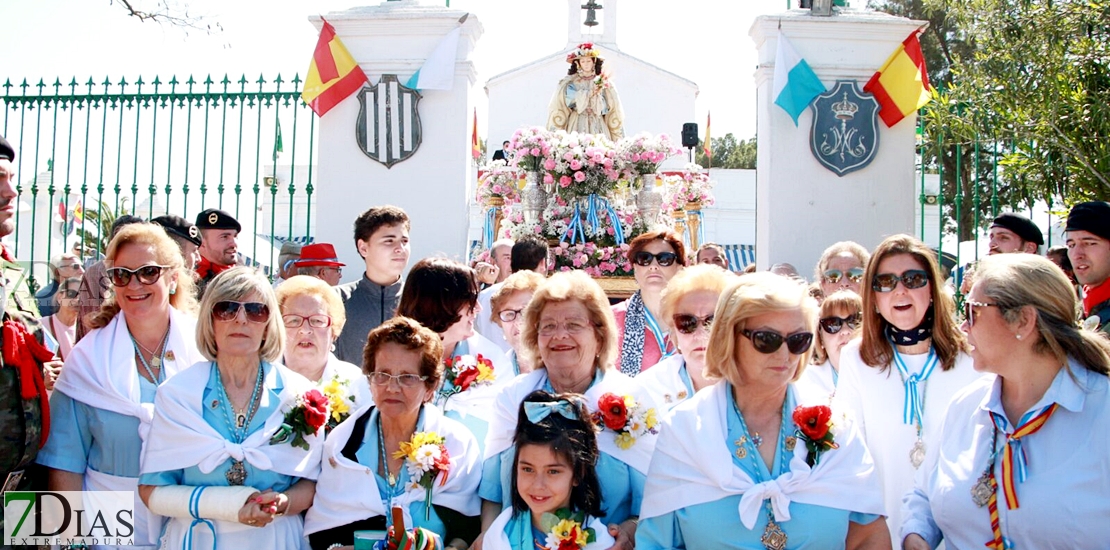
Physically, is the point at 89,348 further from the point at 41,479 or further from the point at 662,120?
the point at 662,120

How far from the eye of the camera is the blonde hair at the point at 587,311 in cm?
361

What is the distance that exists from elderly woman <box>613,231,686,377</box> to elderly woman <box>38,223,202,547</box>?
2.20m

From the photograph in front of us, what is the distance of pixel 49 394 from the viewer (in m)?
3.89

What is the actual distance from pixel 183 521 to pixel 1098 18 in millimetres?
5860

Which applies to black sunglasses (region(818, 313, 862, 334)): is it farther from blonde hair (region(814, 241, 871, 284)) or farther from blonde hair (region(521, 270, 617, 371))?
blonde hair (region(521, 270, 617, 371))

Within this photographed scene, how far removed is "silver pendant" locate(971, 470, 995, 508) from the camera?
112 inches

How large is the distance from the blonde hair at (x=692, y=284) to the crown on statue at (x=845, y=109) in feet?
15.3

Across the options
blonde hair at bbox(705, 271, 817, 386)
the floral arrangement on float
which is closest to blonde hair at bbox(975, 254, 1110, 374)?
blonde hair at bbox(705, 271, 817, 386)

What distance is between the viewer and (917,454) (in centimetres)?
350

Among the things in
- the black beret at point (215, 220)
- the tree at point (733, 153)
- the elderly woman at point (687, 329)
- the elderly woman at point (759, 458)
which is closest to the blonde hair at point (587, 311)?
the elderly woman at point (687, 329)

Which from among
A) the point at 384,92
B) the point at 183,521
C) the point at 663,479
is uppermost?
the point at 384,92

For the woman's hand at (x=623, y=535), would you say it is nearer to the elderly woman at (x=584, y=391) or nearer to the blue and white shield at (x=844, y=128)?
the elderly woman at (x=584, y=391)

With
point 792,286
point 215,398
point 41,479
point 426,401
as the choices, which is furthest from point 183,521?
point 792,286

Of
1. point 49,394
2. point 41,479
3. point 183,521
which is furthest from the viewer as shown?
point 49,394
